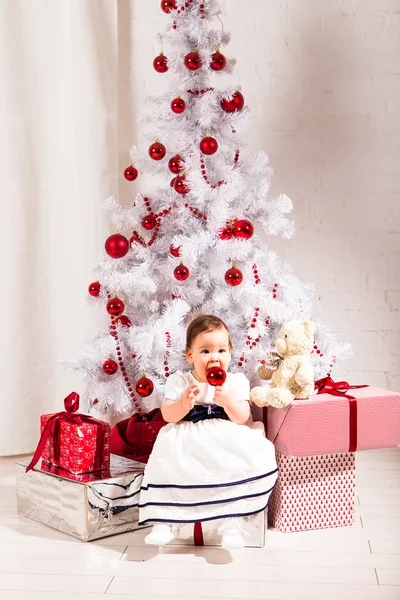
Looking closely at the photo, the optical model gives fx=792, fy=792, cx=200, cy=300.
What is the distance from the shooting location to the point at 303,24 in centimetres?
336

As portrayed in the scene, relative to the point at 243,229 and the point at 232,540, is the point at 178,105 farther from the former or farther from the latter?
the point at 232,540

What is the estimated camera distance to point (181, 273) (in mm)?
2498

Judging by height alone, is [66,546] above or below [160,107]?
below

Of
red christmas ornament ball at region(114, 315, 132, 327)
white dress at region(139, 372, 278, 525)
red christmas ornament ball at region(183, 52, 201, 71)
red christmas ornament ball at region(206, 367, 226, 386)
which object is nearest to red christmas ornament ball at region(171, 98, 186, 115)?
red christmas ornament ball at region(183, 52, 201, 71)

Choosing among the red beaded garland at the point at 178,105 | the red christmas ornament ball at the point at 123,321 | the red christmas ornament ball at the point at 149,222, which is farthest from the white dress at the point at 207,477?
the red beaded garland at the point at 178,105

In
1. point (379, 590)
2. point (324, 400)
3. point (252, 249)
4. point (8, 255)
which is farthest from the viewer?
point (8, 255)

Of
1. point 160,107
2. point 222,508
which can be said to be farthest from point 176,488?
point 160,107

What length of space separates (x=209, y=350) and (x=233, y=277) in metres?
0.36

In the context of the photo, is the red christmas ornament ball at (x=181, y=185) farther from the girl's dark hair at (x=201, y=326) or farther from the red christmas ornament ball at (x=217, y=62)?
the girl's dark hair at (x=201, y=326)

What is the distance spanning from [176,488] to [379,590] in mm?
561

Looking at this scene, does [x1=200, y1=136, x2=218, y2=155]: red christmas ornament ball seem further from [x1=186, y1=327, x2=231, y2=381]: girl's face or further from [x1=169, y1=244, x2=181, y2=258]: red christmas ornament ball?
[x1=186, y1=327, x2=231, y2=381]: girl's face

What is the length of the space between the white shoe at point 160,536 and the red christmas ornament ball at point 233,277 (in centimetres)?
78

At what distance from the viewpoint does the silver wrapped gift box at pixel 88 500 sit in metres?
2.18

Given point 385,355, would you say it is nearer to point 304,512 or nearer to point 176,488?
point 304,512
